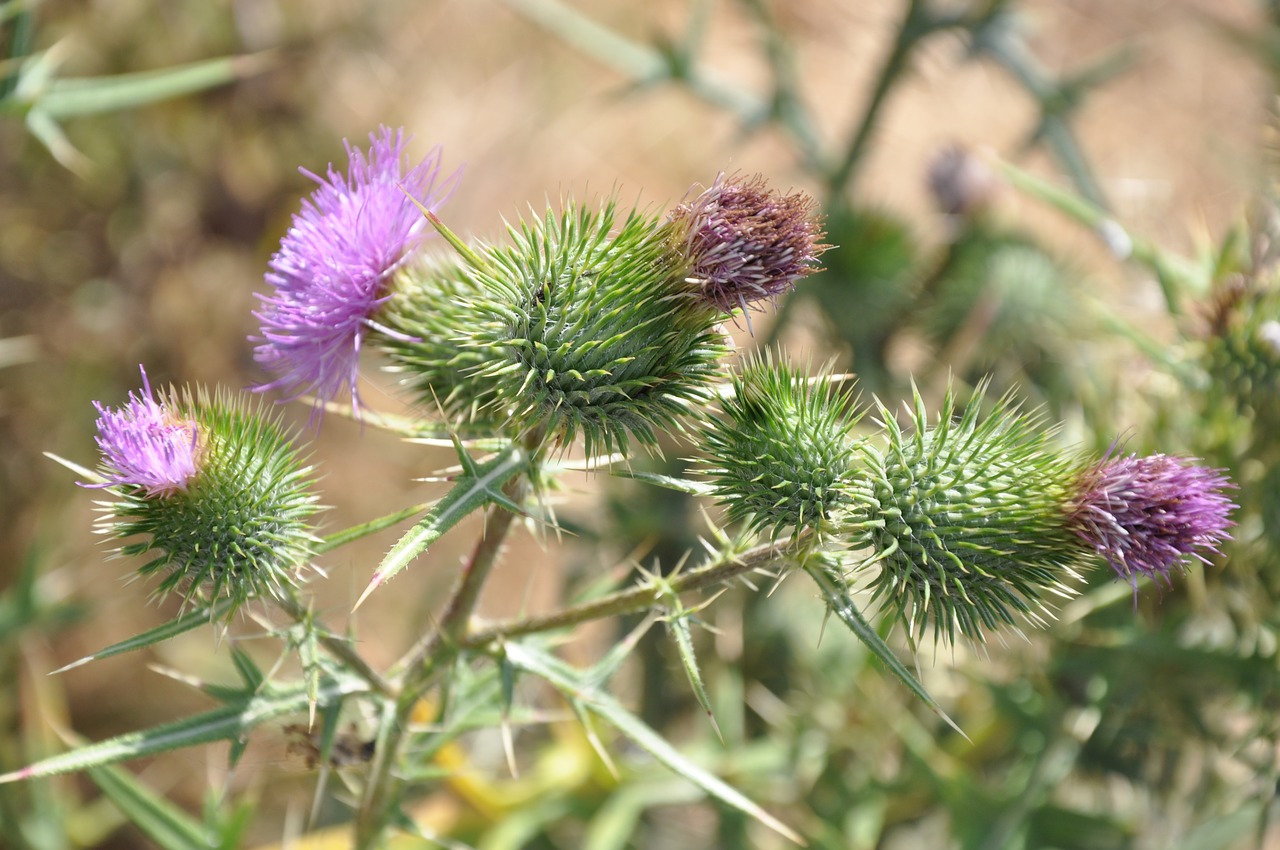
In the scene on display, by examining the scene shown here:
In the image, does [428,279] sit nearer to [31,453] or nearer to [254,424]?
[254,424]

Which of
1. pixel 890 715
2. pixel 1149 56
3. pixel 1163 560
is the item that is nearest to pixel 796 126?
pixel 890 715

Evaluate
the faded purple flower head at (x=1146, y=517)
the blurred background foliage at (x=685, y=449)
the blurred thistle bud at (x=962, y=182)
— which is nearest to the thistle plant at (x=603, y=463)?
the faded purple flower head at (x=1146, y=517)

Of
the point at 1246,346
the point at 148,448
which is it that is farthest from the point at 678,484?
the point at 1246,346

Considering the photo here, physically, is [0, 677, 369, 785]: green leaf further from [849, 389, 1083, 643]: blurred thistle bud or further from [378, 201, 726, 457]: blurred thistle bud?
[849, 389, 1083, 643]: blurred thistle bud

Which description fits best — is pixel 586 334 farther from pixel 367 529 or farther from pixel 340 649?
pixel 340 649

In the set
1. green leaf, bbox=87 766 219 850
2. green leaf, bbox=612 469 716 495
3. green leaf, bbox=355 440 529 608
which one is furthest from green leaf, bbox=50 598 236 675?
green leaf, bbox=612 469 716 495
